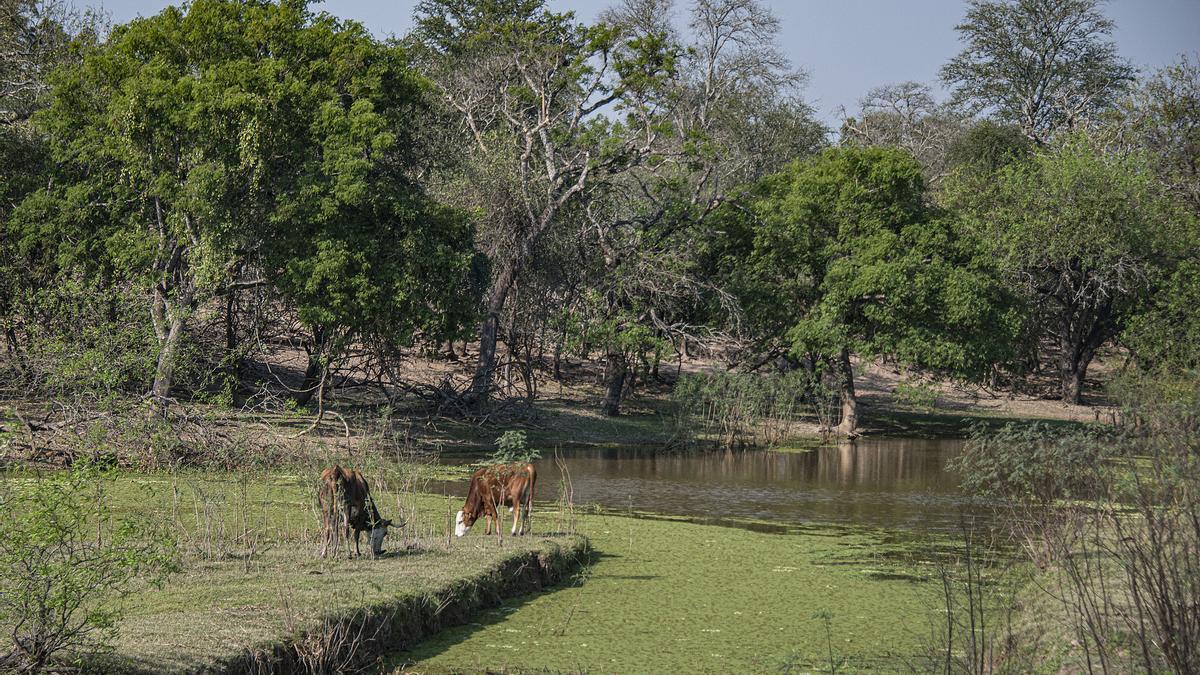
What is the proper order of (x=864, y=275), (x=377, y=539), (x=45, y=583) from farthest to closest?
(x=864, y=275) → (x=377, y=539) → (x=45, y=583)

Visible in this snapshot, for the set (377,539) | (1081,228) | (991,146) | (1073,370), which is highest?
(991,146)

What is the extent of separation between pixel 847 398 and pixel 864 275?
4.11 m

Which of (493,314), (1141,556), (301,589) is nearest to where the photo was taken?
(1141,556)

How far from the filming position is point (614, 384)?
111 feet

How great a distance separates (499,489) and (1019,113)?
49899 mm

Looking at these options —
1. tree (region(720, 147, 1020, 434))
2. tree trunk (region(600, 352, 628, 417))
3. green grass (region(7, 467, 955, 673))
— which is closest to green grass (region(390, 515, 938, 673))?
green grass (region(7, 467, 955, 673))

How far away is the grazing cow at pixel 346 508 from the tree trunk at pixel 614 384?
2115 cm

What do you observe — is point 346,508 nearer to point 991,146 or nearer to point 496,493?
point 496,493

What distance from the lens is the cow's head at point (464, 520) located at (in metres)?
14.0

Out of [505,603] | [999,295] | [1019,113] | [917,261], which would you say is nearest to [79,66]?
[505,603]

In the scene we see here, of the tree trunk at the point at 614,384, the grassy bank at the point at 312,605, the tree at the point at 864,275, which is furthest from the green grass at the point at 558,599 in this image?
the tree at the point at 864,275

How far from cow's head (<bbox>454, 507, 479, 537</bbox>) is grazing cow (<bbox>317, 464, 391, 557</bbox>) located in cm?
172

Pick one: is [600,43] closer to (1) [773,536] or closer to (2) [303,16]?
(2) [303,16]

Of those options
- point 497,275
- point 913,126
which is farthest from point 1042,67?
point 497,275
